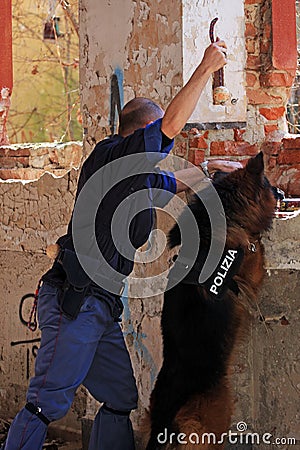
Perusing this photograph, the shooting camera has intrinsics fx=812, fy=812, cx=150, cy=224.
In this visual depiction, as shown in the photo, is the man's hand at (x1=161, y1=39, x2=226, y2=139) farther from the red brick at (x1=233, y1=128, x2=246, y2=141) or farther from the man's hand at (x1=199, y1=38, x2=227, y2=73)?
the red brick at (x1=233, y1=128, x2=246, y2=141)

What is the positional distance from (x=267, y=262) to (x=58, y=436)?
1.99 meters

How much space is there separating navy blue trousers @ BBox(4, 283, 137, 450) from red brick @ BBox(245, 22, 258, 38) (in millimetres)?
1703

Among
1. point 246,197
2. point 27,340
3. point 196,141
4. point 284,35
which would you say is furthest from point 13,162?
point 246,197

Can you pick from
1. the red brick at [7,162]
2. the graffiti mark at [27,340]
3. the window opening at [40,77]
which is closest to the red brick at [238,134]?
the graffiti mark at [27,340]

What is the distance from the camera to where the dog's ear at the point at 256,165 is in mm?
3459

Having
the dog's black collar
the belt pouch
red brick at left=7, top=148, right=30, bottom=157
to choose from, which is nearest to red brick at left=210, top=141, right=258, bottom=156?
the dog's black collar

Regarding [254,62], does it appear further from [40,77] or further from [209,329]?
[40,77]

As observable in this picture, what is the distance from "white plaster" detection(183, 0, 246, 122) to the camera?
415 centimetres

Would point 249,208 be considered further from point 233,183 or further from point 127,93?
point 127,93

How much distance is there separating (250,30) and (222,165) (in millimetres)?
918

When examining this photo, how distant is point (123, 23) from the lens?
4406mm

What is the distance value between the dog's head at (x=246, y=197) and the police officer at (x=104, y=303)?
24 centimetres

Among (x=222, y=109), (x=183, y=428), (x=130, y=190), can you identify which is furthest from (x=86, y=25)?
(x=183, y=428)

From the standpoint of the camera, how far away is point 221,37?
4207mm
